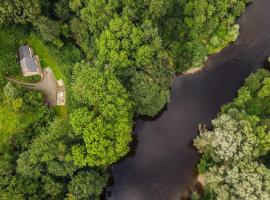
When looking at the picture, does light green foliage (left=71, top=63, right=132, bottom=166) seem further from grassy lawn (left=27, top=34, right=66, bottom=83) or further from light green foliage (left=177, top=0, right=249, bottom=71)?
light green foliage (left=177, top=0, right=249, bottom=71)

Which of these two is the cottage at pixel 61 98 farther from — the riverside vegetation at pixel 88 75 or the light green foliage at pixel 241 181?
the light green foliage at pixel 241 181

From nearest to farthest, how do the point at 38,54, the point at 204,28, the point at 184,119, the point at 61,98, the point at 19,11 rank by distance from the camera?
the point at 19,11 < the point at 61,98 < the point at 38,54 < the point at 204,28 < the point at 184,119

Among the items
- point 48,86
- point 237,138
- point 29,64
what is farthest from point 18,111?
point 237,138

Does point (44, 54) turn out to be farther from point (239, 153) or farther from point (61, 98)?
point (239, 153)

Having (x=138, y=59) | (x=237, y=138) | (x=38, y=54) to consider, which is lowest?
(x=237, y=138)

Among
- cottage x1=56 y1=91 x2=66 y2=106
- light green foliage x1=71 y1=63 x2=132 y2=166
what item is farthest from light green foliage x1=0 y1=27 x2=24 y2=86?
light green foliage x1=71 y1=63 x2=132 y2=166

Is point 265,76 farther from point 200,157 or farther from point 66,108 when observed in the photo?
point 66,108
